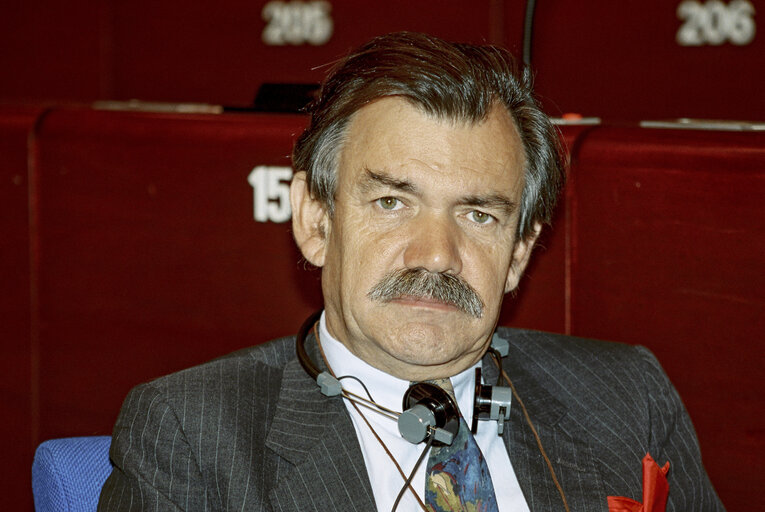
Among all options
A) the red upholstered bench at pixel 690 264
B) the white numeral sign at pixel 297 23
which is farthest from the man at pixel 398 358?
the white numeral sign at pixel 297 23

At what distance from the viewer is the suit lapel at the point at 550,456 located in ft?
5.02

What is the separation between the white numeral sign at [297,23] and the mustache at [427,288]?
267 centimetres

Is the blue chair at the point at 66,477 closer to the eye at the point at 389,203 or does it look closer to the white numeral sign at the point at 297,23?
the eye at the point at 389,203

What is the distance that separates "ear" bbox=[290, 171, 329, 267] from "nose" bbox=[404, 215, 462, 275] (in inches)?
8.0

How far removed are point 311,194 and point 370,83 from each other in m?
0.23

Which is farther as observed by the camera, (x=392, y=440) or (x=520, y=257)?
(x=520, y=257)

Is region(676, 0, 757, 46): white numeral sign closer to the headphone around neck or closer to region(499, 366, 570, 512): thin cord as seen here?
region(499, 366, 570, 512): thin cord

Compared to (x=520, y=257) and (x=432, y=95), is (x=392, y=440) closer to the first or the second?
(x=520, y=257)

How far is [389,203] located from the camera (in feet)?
4.90

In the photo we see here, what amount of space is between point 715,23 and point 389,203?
2187 millimetres

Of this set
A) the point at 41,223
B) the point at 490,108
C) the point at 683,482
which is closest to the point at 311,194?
the point at 490,108

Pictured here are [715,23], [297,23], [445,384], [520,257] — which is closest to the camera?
[445,384]

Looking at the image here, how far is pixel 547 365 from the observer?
175cm

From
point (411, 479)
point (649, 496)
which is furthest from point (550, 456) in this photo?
point (411, 479)
